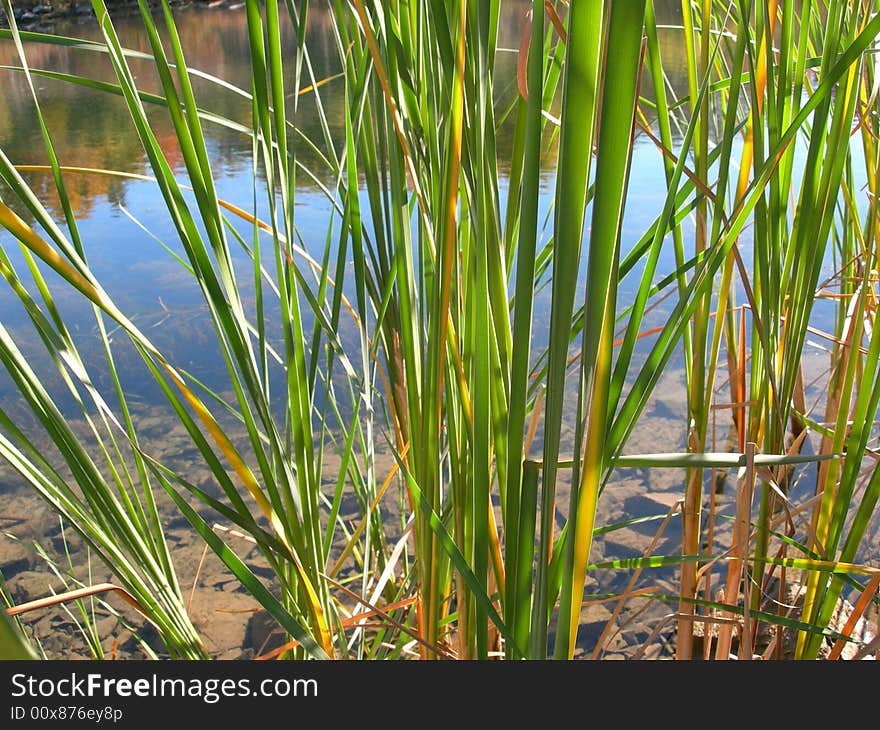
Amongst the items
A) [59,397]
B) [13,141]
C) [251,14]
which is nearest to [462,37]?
[251,14]

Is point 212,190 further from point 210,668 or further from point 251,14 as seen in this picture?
point 210,668

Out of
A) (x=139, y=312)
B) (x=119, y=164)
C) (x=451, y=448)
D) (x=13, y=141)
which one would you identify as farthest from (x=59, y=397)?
(x=13, y=141)

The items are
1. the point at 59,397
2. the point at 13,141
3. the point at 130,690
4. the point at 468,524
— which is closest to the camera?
the point at 130,690

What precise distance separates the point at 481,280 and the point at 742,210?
0.48ft

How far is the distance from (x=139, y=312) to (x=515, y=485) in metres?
1.98

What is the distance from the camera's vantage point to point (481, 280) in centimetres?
40

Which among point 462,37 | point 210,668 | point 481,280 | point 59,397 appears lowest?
point 59,397

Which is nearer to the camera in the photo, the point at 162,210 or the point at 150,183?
the point at 162,210

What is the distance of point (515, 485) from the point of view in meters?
0.37

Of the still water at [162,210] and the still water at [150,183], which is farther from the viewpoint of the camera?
the still water at [150,183]

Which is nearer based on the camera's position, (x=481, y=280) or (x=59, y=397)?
(x=481, y=280)

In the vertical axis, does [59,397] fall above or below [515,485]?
below

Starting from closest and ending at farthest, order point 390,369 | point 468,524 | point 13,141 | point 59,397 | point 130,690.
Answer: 1. point 130,690
2. point 468,524
3. point 390,369
4. point 59,397
5. point 13,141

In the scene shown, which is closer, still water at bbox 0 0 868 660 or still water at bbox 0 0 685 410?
still water at bbox 0 0 868 660
